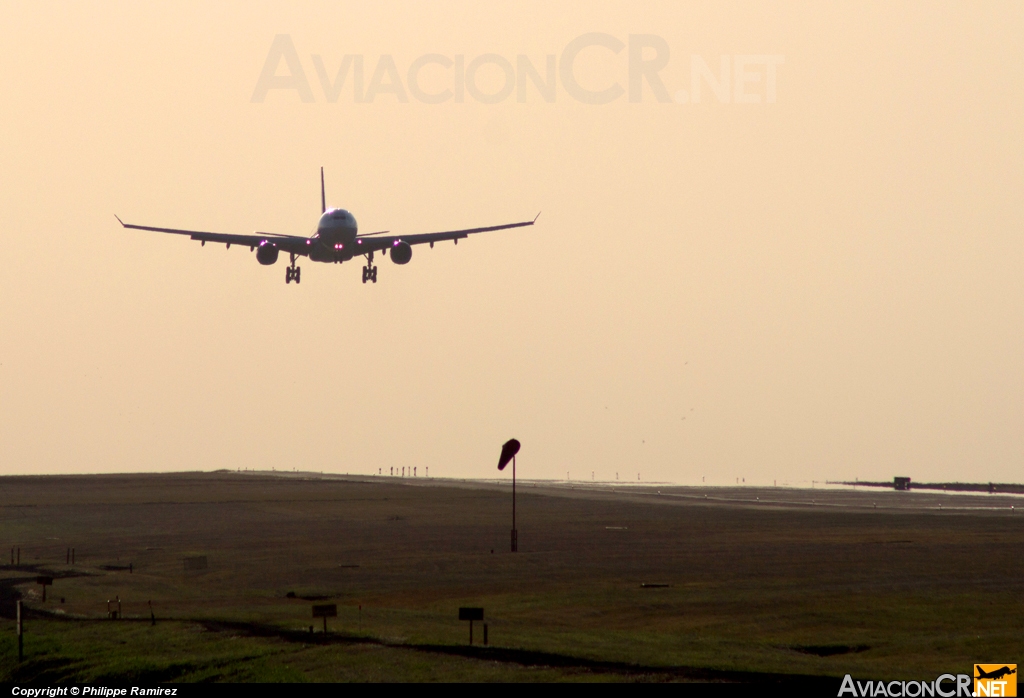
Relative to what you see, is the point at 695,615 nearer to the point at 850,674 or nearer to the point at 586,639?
the point at 586,639

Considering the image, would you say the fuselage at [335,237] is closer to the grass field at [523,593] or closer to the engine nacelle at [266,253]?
the engine nacelle at [266,253]

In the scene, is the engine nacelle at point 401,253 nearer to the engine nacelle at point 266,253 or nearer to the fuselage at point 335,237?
the fuselage at point 335,237

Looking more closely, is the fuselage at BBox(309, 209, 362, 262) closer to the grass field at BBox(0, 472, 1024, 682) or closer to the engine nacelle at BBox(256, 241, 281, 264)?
the engine nacelle at BBox(256, 241, 281, 264)

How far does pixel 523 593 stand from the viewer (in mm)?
59281

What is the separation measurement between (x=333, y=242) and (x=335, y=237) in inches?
A: 19.5

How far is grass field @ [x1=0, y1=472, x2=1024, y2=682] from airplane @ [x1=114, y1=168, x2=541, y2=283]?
71.6 feet

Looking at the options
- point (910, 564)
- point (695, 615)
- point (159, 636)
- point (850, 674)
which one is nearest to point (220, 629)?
point (159, 636)

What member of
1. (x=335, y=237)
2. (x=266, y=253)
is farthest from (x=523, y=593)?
(x=266, y=253)

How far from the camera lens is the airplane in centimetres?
10138

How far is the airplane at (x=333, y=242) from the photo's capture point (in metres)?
101

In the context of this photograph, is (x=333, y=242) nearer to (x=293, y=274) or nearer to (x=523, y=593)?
(x=293, y=274)

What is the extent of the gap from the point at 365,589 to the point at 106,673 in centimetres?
2190

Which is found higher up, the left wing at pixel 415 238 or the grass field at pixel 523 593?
the left wing at pixel 415 238

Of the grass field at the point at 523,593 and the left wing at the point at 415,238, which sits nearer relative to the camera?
the grass field at the point at 523,593
